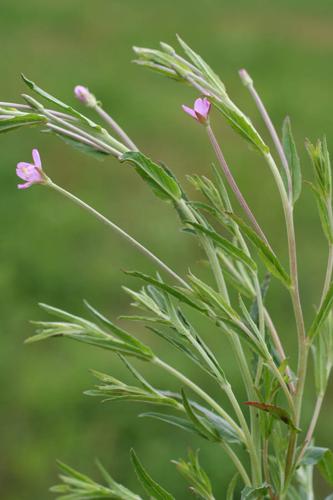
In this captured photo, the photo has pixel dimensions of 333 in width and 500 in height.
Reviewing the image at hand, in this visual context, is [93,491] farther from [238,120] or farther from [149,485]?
[238,120]

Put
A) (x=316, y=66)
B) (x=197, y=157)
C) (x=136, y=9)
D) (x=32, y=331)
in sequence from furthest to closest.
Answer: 1. (x=136, y=9)
2. (x=316, y=66)
3. (x=197, y=157)
4. (x=32, y=331)

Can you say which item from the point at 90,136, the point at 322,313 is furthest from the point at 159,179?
the point at 322,313

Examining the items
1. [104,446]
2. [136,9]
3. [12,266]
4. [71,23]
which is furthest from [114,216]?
[136,9]

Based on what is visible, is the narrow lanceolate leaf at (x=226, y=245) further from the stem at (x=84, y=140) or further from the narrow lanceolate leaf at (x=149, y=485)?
the narrow lanceolate leaf at (x=149, y=485)

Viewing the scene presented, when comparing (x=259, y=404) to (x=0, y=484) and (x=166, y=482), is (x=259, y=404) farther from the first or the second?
(x=0, y=484)

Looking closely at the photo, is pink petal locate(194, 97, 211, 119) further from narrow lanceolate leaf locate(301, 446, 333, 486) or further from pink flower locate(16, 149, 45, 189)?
narrow lanceolate leaf locate(301, 446, 333, 486)

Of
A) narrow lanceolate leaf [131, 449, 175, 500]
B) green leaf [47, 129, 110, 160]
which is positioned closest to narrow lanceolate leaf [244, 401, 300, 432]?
narrow lanceolate leaf [131, 449, 175, 500]

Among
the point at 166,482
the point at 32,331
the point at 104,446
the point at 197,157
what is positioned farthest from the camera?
the point at 197,157

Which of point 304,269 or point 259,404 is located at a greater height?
point 304,269
